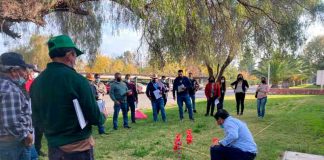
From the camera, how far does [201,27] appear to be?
780cm

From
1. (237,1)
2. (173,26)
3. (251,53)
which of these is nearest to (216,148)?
(173,26)

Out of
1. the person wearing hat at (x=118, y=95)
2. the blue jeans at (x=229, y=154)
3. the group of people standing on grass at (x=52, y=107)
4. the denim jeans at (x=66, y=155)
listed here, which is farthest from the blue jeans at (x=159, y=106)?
the denim jeans at (x=66, y=155)

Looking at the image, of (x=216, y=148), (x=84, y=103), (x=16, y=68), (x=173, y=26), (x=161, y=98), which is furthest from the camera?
(x=161, y=98)

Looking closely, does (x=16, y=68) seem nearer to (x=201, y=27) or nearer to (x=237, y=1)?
(x=201, y=27)

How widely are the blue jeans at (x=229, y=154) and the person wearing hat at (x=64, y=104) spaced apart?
257cm

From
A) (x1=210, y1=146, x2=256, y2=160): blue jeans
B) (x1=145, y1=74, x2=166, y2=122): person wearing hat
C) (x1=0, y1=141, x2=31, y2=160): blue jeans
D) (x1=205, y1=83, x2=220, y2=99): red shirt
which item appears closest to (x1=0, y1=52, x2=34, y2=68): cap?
(x1=0, y1=141, x2=31, y2=160): blue jeans

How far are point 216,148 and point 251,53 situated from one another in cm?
865

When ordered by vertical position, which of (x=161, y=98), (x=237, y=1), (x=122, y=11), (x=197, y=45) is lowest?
(x=161, y=98)

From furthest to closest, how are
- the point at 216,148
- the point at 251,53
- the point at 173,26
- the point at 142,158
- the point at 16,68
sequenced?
the point at 251,53, the point at 173,26, the point at 142,158, the point at 216,148, the point at 16,68

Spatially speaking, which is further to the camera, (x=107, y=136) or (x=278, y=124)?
(x=278, y=124)

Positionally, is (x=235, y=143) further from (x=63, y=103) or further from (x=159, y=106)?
(x=159, y=106)

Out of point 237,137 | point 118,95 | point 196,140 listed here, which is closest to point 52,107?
point 237,137

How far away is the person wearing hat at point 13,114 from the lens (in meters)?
3.38

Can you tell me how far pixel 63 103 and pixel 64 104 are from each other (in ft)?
0.04
